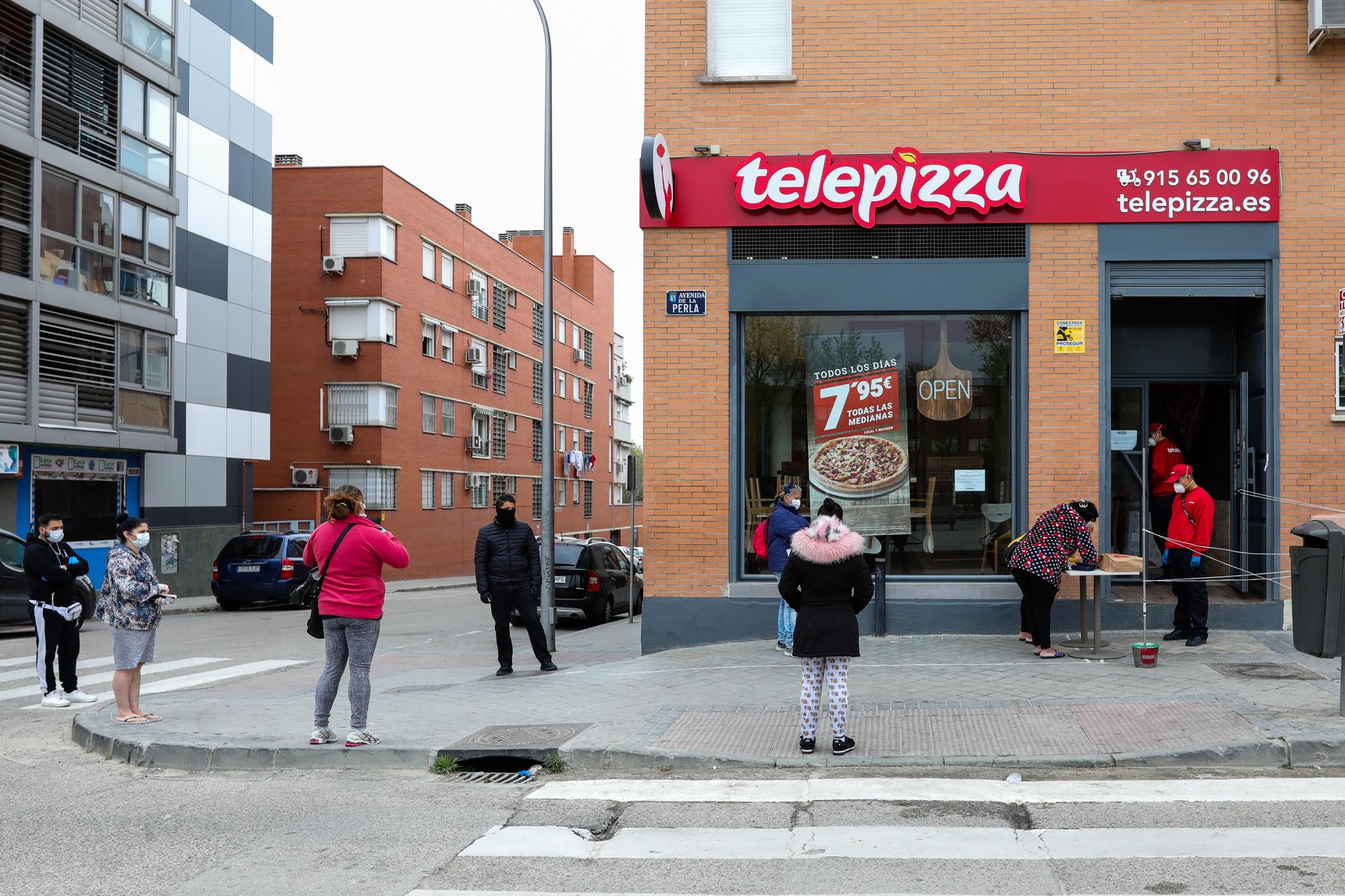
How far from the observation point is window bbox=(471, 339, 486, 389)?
44062 mm

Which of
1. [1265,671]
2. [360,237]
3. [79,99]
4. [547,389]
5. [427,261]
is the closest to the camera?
[1265,671]

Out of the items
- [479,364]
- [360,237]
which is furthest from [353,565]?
[479,364]

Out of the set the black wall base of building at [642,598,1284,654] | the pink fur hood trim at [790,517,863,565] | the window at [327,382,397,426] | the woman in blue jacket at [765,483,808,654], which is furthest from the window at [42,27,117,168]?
the pink fur hood trim at [790,517,863,565]

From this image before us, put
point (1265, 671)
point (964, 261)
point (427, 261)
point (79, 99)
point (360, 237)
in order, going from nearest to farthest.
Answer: point (1265, 671), point (964, 261), point (79, 99), point (360, 237), point (427, 261)

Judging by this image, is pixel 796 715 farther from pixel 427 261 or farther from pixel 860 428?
pixel 427 261

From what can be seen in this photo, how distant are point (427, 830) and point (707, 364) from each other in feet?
22.9

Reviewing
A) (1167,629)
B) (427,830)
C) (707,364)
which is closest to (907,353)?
(707,364)

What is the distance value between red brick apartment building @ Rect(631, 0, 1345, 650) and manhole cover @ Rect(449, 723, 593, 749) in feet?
12.5

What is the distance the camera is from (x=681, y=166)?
12.3 m

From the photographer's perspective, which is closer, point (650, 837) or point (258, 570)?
point (650, 837)

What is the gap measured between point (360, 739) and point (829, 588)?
3326mm

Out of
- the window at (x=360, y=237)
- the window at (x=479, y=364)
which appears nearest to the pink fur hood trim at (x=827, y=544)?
the window at (x=360, y=237)

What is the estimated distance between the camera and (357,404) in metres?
36.2

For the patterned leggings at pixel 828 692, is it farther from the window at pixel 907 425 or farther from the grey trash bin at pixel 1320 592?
the window at pixel 907 425
